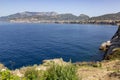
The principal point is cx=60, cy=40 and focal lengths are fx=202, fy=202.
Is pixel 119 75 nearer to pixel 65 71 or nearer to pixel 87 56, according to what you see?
pixel 65 71

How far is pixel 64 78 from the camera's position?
20.7 meters

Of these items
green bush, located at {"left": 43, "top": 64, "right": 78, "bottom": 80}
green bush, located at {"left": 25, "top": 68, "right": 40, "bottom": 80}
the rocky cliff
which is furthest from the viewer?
the rocky cliff

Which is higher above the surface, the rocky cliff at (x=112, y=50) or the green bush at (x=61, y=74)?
the green bush at (x=61, y=74)

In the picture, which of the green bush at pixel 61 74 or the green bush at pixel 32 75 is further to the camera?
the green bush at pixel 32 75

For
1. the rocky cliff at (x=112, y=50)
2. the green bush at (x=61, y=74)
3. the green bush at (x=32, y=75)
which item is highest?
the green bush at (x=61, y=74)

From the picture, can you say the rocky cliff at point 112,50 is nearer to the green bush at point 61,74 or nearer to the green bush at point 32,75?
the green bush at point 32,75

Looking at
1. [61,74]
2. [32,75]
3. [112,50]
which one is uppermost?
[61,74]

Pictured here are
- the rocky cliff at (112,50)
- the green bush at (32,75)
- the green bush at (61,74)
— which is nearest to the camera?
the green bush at (61,74)

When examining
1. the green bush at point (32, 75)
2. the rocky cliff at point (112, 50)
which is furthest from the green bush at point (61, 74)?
the rocky cliff at point (112, 50)

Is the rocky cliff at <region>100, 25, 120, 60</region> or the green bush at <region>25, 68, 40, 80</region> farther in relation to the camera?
the rocky cliff at <region>100, 25, 120, 60</region>

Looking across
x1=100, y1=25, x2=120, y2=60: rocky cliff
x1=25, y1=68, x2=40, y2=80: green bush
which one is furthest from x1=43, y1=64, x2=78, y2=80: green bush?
x1=100, y1=25, x2=120, y2=60: rocky cliff

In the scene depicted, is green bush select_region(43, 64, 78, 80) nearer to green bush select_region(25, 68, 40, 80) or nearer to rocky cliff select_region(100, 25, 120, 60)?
green bush select_region(25, 68, 40, 80)

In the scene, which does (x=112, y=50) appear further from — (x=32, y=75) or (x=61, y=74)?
(x=32, y=75)

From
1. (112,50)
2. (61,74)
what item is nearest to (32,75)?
(61,74)
